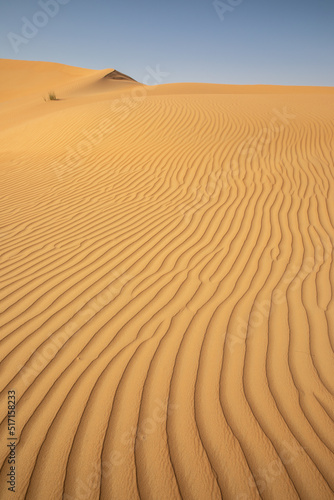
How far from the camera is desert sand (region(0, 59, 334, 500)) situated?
5.17ft

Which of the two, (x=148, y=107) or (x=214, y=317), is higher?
(x=148, y=107)

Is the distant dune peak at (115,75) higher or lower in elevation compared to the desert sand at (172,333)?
higher

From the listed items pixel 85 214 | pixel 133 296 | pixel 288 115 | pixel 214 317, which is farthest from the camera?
pixel 288 115

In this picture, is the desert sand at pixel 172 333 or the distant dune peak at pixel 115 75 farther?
the distant dune peak at pixel 115 75

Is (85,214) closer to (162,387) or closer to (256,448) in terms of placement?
(162,387)

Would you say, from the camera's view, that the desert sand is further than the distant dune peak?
No

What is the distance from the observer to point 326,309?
2.73 meters

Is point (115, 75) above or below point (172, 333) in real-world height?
above

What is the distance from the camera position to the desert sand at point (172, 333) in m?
1.58

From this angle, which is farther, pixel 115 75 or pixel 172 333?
pixel 115 75

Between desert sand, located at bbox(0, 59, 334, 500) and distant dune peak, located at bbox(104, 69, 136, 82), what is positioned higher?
distant dune peak, located at bbox(104, 69, 136, 82)

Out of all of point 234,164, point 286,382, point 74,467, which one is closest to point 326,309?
point 286,382

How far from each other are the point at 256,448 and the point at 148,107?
10904 millimetres

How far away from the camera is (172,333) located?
98.0 inches
